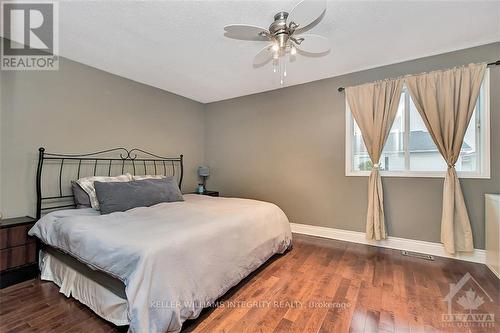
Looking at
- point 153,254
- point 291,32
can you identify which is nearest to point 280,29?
point 291,32

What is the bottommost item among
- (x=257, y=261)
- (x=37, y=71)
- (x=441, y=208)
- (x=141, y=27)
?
(x=257, y=261)

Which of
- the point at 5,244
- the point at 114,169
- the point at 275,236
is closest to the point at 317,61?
the point at 275,236

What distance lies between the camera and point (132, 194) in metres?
2.54

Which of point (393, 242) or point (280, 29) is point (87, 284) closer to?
point (280, 29)

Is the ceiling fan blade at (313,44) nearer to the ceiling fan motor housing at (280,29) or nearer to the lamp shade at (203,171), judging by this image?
the ceiling fan motor housing at (280,29)

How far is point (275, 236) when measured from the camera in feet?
8.41

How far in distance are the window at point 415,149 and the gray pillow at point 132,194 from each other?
2625mm

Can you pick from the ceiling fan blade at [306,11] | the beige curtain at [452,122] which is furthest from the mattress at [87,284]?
the beige curtain at [452,122]

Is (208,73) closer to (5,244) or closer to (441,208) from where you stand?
(5,244)

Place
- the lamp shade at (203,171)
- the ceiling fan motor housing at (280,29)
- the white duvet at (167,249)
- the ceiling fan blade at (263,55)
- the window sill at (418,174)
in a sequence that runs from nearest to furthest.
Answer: the white duvet at (167,249) < the ceiling fan motor housing at (280,29) < the ceiling fan blade at (263,55) < the window sill at (418,174) < the lamp shade at (203,171)

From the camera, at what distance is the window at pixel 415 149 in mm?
2512

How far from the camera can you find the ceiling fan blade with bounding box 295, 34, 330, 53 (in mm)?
1983

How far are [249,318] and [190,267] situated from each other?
0.60 metres

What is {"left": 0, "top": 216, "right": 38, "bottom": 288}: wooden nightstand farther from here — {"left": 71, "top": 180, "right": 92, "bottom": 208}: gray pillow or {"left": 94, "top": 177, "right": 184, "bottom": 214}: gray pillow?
{"left": 94, "top": 177, "right": 184, "bottom": 214}: gray pillow
